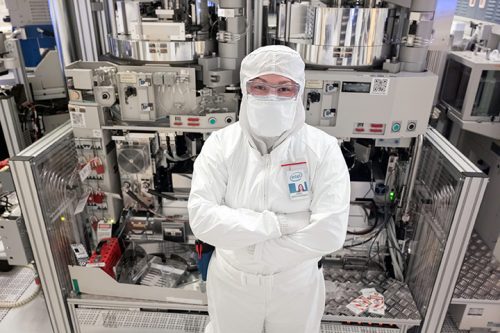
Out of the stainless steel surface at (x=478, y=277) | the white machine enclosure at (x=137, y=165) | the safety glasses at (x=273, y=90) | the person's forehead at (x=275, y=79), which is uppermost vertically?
the person's forehead at (x=275, y=79)

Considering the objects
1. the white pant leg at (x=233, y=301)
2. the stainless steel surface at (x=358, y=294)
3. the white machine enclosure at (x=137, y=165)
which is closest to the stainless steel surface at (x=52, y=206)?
the white machine enclosure at (x=137, y=165)

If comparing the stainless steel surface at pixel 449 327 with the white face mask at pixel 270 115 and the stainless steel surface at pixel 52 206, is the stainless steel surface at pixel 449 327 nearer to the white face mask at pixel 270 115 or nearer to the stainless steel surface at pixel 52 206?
the white face mask at pixel 270 115

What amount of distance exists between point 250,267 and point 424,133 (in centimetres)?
129

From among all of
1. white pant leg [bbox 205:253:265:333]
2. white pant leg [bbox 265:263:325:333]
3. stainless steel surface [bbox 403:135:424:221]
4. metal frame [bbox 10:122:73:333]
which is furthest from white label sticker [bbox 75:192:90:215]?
stainless steel surface [bbox 403:135:424:221]

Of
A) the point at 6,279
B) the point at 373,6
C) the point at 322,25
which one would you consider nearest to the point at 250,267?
the point at 322,25

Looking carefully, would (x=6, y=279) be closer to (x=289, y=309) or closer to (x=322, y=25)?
(x=289, y=309)

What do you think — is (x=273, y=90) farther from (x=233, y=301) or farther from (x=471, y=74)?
(x=471, y=74)

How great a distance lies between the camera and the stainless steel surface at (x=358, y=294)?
229 cm

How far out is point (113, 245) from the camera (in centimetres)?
247

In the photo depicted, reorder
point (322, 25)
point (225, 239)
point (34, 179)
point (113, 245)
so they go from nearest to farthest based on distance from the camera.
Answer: point (225, 239)
point (34, 179)
point (322, 25)
point (113, 245)

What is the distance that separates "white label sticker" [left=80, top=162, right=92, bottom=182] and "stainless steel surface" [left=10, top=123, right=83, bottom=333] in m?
0.10

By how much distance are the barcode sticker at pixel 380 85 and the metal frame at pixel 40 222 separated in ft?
5.67

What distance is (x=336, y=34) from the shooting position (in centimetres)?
214

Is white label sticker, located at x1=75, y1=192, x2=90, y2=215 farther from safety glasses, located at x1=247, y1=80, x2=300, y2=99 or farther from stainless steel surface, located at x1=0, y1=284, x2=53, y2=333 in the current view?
safety glasses, located at x1=247, y1=80, x2=300, y2=99
